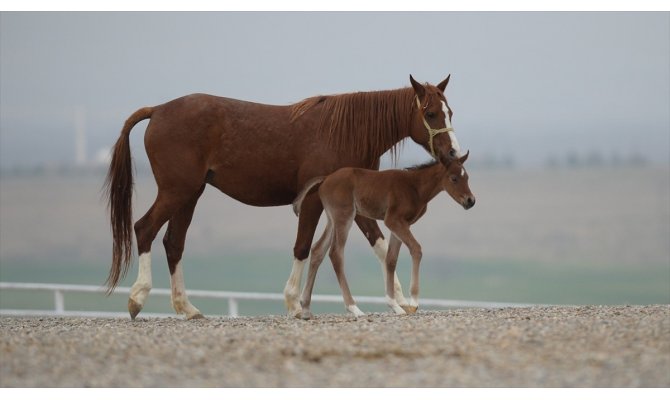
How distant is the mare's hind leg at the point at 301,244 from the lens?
9.76 m

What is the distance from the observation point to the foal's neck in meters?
9.26

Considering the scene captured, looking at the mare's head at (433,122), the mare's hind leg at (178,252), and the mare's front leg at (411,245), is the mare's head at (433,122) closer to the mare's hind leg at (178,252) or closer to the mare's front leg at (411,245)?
the mare's front leg at (411,245)

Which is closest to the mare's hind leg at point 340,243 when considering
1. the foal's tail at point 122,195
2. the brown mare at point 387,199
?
the brown mare at point 387,199

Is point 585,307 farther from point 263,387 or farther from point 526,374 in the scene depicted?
point 263,387

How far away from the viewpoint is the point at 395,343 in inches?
269

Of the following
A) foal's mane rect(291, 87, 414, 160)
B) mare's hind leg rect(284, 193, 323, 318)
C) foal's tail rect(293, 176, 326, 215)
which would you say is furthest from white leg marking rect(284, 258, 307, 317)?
foal's mane rect(291, 87, 414, 160)

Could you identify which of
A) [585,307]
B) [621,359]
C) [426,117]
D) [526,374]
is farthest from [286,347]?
[585,307]

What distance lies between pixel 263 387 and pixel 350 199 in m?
3.62

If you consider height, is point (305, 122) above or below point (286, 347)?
above

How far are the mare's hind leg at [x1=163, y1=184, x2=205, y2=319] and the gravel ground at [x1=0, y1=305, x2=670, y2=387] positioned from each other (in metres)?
2.38

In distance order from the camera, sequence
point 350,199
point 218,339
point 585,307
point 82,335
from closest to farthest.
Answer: point 218,339 → point 82,335 → point 350,199 → point 585,307

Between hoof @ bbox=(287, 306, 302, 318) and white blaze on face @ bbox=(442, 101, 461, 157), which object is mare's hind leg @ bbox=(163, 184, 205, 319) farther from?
white blaze on face @ bbox=(442, 101, 461, 157)

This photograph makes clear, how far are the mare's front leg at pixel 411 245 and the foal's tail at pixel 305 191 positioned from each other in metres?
0.79

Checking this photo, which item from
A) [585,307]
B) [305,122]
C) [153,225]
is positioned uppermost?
[305,122]
